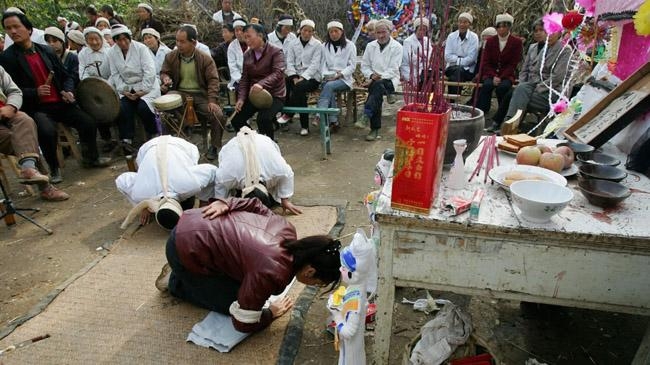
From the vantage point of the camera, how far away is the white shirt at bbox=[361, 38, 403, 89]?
6.30 meters

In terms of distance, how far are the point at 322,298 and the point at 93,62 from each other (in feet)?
17.2

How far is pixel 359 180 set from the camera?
464 cm

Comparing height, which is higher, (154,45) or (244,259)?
(154,45)

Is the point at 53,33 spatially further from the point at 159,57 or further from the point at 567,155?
the point at 567,155

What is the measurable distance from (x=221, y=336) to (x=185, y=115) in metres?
3.67

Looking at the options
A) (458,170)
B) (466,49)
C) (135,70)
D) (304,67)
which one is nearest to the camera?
(458,170)

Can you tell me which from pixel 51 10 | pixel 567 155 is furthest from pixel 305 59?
pixel 51 10

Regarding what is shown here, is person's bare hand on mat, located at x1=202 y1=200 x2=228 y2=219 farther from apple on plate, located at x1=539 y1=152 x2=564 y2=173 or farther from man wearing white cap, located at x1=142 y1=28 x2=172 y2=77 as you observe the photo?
man wearing white cap, located at x1=142 y1=28 x2=172 y2=77

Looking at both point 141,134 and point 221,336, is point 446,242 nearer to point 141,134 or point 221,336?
point 221,336

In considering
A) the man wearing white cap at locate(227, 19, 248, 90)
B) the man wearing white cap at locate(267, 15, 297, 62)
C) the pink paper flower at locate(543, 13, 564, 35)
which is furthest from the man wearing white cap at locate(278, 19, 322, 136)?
the pink paper flower at locate(543, 13, 564, 35)

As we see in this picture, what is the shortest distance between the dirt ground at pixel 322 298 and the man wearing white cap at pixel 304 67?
4.32ft

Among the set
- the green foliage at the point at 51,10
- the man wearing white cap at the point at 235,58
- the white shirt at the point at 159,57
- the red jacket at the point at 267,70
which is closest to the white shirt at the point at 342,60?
the red jacket at the point at 267,70

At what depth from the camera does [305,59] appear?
6.60 metres

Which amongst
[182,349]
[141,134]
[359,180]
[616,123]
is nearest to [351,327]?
[182,349]
